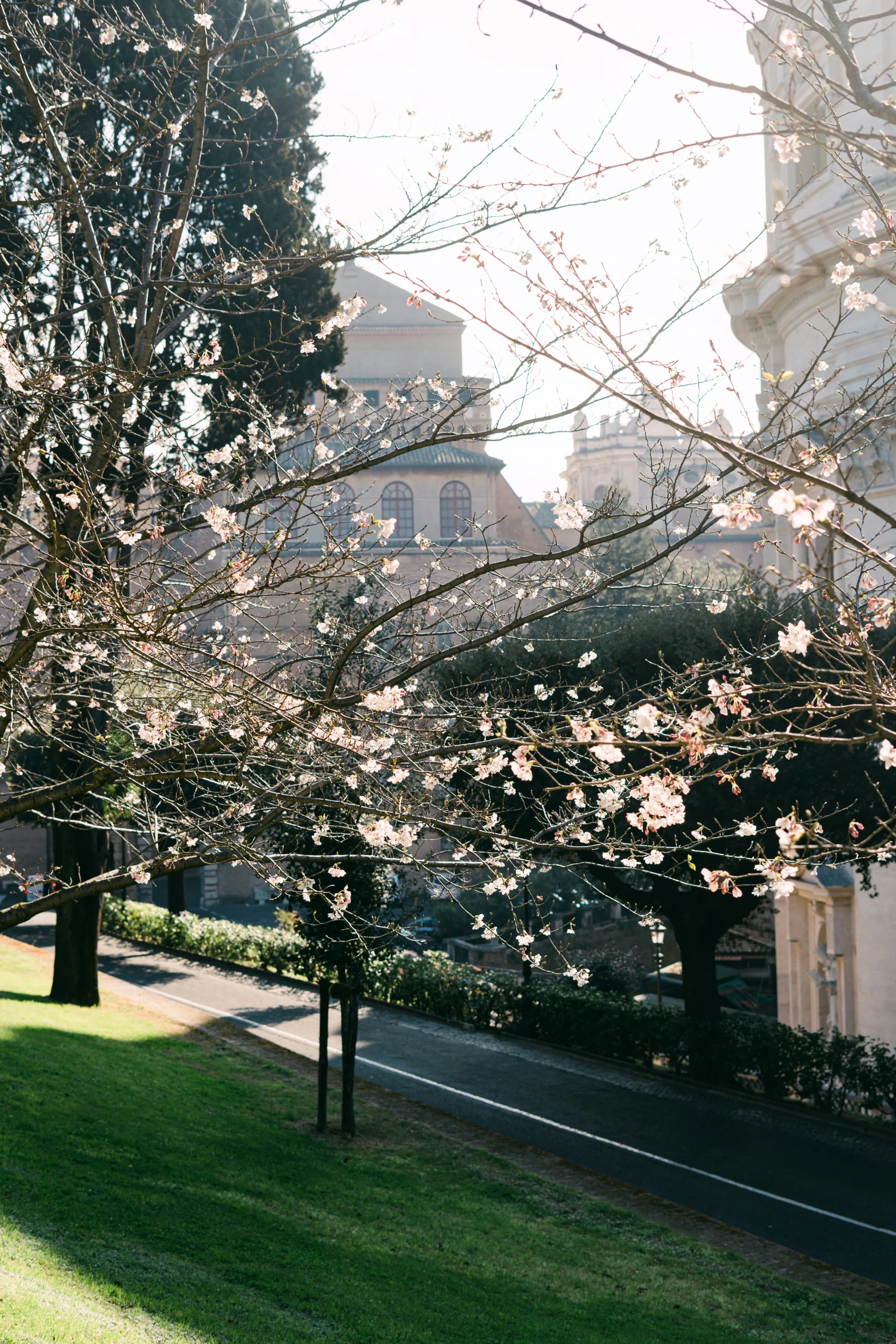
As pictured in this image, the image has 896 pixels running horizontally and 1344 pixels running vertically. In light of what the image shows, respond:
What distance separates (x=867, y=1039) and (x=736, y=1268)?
28.2 feet

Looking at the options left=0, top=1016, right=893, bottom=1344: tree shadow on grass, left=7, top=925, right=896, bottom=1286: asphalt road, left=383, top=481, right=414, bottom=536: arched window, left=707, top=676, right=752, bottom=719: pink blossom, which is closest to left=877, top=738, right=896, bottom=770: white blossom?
left=707, top=676, right=752, bottom=719: pink blossom

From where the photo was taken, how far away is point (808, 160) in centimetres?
1961

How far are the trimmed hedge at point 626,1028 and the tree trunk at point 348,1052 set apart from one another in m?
0.33

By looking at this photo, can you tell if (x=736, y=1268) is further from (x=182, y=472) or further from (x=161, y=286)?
(x=161, y=286)

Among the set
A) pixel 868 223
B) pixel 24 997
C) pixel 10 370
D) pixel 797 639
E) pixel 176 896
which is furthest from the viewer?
pixel 176 896

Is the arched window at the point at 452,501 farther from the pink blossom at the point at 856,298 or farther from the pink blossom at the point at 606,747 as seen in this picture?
the pink blossom at the point at 606,747

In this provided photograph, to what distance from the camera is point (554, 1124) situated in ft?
49.3

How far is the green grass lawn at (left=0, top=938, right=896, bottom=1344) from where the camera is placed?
7016 mm

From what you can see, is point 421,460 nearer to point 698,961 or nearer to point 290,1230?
point 698,961

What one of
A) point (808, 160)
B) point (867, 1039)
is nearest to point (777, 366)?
point (808, 160)

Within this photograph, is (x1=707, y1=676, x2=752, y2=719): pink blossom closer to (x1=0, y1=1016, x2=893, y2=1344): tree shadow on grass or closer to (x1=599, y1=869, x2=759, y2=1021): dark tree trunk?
(x1=0, y1=1016, x2=893, y2=1344): tree shadow on grass

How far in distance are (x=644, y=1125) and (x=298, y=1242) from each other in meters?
7.55

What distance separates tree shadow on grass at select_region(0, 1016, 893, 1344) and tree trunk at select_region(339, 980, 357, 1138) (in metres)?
0.28

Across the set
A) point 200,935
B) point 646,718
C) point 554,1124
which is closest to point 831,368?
point 554,1124
